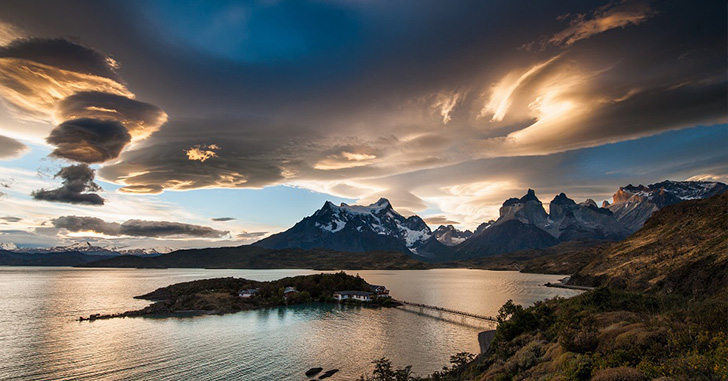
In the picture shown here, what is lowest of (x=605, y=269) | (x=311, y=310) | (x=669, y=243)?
(x=311, y=310)

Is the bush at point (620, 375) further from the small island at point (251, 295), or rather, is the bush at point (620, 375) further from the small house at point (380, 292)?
the small house at point (380, 292)

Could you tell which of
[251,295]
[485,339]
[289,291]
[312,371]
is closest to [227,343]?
[312,371]

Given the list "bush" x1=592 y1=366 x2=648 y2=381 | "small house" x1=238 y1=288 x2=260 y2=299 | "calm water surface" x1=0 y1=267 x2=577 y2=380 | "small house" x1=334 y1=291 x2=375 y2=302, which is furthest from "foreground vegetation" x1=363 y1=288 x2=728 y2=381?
"small house" x1=238 y1=288 x2=260 y2=299

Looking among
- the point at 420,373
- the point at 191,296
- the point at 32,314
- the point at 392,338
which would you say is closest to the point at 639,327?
the point at 420,373

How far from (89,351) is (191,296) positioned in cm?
6369

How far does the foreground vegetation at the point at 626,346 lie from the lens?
16672 mm

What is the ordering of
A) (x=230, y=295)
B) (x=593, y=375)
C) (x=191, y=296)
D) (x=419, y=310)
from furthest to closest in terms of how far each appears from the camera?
1. (x=230, y=295)
2. (x=191, y=296)
3. (x=419, y=310)
4. (x=593, y=375)

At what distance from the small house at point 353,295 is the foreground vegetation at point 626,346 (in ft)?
353

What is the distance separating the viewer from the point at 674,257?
115250 millimetres

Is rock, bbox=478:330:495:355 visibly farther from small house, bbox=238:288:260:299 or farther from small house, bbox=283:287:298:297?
small house, bbox=238:288:260:299

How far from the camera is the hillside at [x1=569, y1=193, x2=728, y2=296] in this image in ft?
294

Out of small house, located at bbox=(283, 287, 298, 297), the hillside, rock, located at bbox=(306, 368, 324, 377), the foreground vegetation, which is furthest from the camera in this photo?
small house, located at bbox=(283, 287, 298, 297)

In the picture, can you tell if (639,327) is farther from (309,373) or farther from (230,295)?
(230,295)

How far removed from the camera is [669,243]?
437 ft
